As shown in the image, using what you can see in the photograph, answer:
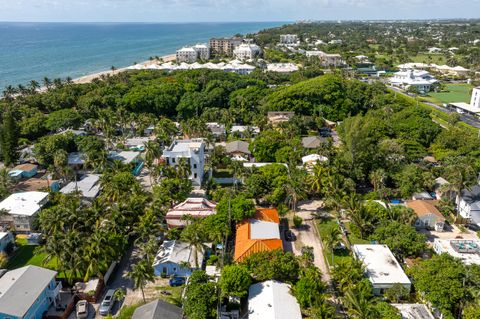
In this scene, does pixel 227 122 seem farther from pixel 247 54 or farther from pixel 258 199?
pixel 247 54

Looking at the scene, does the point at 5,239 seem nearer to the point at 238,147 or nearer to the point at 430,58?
the point at 238,147

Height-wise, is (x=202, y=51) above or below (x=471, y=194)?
above

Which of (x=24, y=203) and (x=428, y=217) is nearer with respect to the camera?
(x=428, y=217)

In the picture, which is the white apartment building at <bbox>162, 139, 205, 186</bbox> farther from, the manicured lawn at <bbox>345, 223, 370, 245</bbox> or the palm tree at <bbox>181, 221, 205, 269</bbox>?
the manicured lawn at <bbox>345, 223, 370, 245</bbox>

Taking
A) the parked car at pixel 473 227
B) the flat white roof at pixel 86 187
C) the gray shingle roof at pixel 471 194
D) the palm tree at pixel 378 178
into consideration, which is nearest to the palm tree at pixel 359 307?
the palm tree at pixel 378 178

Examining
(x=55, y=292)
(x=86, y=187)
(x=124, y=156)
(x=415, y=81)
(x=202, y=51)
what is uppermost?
(x=202, y=51)

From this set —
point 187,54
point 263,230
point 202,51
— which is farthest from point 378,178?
point 202,51

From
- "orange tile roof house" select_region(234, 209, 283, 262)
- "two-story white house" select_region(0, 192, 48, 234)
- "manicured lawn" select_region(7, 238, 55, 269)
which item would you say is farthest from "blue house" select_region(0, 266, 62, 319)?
"orange tile roof house" select_region(234, 209, 283, 262)
